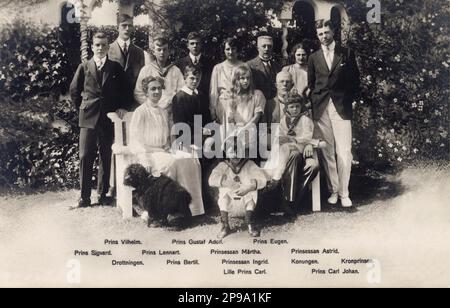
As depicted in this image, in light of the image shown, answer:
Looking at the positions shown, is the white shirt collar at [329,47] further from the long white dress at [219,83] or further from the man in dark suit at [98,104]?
the man in dark suit at [98,104]

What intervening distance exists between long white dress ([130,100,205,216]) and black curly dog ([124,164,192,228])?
6cm

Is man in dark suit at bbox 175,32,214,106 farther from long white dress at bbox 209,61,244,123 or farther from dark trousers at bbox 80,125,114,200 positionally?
dark trousers at bbox 80,125,114,200

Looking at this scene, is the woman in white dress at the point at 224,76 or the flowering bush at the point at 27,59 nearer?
the woman in white dress at the point at 224,76

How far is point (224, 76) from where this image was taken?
513 cm

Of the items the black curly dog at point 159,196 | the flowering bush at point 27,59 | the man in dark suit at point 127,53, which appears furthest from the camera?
the flowering bush at point 27,59

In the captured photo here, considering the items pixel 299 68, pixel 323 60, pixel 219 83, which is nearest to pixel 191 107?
pixel 219 83

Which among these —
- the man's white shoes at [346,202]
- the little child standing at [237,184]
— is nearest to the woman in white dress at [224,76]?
the little child standing at [237,184]

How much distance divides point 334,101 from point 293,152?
578 mm

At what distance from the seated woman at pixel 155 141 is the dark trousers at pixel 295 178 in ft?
2.43

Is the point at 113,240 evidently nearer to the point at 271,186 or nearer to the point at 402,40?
the point at 271,186

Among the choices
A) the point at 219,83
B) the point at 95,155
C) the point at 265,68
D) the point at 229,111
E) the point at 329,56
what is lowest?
the point at 95,155

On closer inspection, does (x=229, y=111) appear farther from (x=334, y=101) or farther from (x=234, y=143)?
(x=334, y=101)

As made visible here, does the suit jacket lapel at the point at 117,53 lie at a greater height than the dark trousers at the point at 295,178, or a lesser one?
greater

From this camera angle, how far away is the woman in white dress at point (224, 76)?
512 centimetres
